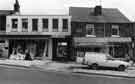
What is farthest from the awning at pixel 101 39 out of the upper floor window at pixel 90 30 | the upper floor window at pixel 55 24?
the upper floor window at pixel 55 24

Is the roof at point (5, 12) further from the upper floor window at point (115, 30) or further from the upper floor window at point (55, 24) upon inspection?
the upper floor window at point (115, 30)

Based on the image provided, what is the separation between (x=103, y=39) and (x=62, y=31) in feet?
19.8

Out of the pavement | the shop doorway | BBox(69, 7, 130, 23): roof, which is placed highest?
BBox(69, 7, 130, 23): roof

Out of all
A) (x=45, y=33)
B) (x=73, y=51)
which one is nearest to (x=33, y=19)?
(x=45, y=33)

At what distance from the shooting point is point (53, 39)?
2783 cm

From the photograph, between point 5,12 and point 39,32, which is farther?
point 5,12

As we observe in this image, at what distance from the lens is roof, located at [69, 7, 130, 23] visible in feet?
90.8

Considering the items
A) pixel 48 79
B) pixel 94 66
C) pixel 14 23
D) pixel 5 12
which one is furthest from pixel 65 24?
pixel 48 79

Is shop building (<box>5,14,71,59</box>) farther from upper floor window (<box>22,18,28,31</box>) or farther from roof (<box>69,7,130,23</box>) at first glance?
roof (<box>69,7,130,23</box>)

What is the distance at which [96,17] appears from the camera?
28.8m

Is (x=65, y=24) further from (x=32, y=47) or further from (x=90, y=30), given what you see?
(x=32, y=47)

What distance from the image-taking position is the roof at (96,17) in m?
27.7

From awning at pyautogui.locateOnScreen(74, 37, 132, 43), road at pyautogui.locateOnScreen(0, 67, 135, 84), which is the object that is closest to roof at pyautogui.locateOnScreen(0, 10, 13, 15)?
awning at pyautogui.locateOnScreen(74, 37, 132, 43)

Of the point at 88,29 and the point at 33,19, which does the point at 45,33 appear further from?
the point at 88,29
